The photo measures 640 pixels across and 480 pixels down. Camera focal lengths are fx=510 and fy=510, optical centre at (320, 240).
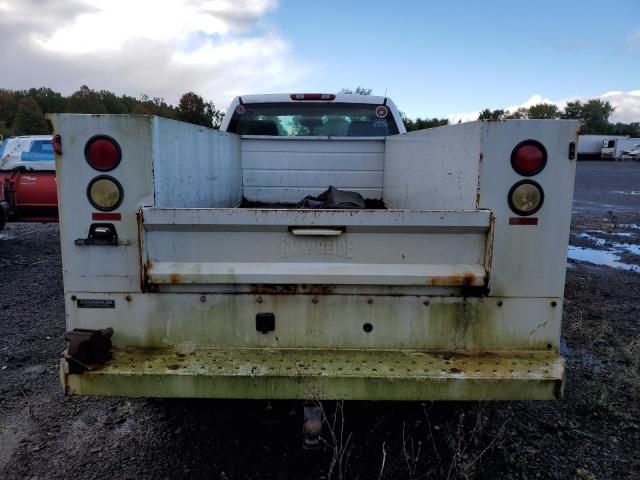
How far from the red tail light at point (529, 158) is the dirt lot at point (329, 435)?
1.45 meters

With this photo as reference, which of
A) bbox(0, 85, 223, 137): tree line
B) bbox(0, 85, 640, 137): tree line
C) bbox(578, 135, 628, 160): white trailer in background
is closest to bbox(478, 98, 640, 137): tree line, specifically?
bbox(0, 85, 640, 137): tree line

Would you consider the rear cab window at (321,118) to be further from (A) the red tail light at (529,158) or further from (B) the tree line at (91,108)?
(B) the tree line at (91,108)

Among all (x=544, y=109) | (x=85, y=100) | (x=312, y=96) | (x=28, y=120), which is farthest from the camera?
(x=544, y=109)

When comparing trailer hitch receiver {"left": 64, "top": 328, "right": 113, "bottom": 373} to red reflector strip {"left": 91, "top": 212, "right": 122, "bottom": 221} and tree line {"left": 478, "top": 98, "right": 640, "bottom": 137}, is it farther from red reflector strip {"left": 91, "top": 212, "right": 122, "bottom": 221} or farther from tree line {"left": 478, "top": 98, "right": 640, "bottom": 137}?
tree line {"left": 478, "top": 98, "right": 640, "bottom": 137}

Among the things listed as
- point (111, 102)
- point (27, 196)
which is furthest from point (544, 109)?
point (27, 196)

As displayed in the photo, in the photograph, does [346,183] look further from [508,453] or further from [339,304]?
[508,453]

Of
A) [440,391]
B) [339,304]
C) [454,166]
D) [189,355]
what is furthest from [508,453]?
[189,355]

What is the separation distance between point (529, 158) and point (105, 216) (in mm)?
2053

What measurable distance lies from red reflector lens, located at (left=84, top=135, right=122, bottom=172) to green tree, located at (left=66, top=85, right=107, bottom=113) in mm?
58334

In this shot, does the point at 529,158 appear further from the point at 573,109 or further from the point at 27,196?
the point at 573,109

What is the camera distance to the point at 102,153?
7.96 ft

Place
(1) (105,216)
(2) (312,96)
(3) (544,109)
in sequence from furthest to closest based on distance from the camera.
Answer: (3) (544,109), (2) (312,96), (1) (105,216)

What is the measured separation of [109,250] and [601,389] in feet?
11.0

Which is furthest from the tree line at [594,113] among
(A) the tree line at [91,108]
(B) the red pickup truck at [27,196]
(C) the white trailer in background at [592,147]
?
(B) the red pickup truck at [27,196]
